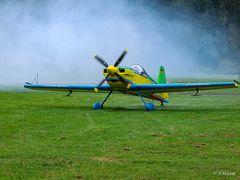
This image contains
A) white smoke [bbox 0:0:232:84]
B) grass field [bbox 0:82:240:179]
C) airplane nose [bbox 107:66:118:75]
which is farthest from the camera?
white smoke [bbox 0:0:232:84]

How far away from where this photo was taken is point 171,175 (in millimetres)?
9531

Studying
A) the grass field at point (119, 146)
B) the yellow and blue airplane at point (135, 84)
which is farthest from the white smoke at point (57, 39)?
the grass field at point (119, 146)

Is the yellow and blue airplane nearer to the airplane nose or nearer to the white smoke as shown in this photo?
the airplane nose

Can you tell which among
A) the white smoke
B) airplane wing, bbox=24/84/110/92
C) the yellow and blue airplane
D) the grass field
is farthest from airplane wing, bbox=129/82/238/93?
the white smoke

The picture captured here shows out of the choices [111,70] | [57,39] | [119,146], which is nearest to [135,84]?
[111,70]

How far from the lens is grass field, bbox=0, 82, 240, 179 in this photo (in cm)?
975

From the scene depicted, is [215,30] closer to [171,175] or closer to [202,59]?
[202,59]

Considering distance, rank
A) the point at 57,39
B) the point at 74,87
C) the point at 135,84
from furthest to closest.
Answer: the point at 57,39, the point at 74,87, the point at 135,84

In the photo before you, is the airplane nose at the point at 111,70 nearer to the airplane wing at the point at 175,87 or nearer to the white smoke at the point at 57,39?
the airplane wing at the point at 175,87

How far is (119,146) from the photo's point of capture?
12.3 metres

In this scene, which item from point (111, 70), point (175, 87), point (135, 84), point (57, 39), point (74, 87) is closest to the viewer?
point (111, 70)

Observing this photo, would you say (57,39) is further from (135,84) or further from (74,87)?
(135,84)

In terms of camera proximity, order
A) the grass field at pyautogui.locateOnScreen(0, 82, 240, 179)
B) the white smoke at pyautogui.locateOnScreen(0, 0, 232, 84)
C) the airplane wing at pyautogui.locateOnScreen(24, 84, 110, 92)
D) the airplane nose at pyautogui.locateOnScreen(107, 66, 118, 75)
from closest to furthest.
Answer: the grass field at pyautogui.locateOnScreen(0, 82, 240, 179), the airplane nose at pyautogui.locateOnScreen(107, 66, 118, 75), the airplane wing at pyautogui.locateOnScreen(24, 84, 110, 92), the white smoke at pyautogui.locateOnScreen(0, 0, 232, 84)

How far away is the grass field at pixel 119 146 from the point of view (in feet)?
32.0
